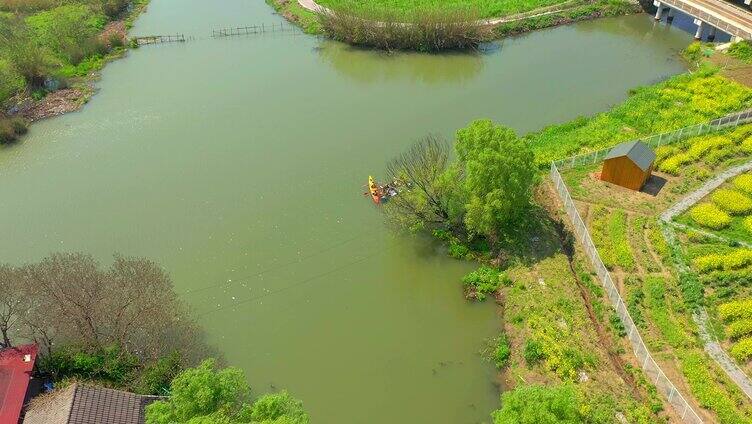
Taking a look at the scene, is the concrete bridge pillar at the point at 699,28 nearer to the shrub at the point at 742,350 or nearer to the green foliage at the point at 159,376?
the shrub at the point at 742,350

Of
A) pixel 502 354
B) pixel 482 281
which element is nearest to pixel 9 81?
pixel 482 281

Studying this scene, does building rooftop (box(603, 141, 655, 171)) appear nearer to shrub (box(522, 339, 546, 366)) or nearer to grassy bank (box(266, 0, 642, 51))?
shrub (box(522, 339, 546, 366))

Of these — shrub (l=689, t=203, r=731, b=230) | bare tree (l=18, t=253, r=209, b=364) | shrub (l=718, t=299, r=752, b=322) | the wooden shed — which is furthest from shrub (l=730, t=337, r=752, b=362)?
bare tree (l=18, t=253, r=209, b=364)

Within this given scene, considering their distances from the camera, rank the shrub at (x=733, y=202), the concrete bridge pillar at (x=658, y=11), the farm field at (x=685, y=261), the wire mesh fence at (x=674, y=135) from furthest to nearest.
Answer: the concrete bridge pillar at (x=658, y=11) → the wire mesh fence at (x=674, y=135) → the shrub at (x=733, y=202) → the farm field at (x=685, y=261)

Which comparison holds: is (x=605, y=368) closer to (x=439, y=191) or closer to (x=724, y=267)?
(x=724, y=267)

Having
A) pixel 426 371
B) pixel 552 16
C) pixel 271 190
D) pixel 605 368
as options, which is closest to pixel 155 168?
pixel 271 190

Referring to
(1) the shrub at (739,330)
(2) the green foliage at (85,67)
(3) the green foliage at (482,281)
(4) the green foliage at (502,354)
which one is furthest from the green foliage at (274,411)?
(2) the green foliage at (85,67)
